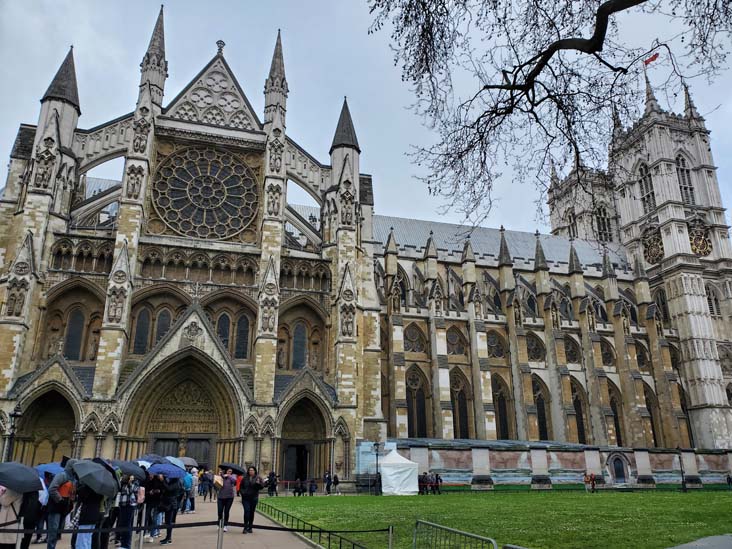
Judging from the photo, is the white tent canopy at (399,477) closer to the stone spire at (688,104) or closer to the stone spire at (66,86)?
the stone spire at (688,104)

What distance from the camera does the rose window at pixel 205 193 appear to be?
29.3 m

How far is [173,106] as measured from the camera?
31.4m

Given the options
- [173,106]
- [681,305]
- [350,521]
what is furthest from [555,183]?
[681,305]

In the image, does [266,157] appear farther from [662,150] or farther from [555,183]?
[662,150]

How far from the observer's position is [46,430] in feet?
80.3

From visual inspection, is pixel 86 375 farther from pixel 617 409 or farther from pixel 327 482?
pixel 617 409

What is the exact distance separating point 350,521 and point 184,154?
23.1m

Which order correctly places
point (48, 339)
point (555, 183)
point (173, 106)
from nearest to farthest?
point (555, 183) < point (48, 339) < point (173, 106)

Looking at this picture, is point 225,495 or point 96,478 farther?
point 225,495

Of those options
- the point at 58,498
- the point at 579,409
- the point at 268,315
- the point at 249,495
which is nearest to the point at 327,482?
the point at 268,315

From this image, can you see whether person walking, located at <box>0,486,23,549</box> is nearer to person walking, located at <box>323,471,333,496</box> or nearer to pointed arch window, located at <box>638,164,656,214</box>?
person walking, located at <box>323,471,333,496</box>

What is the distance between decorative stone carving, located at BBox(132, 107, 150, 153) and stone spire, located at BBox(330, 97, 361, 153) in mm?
9703

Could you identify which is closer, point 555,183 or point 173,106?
point 555,183

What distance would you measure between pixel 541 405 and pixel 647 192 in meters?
25.1
